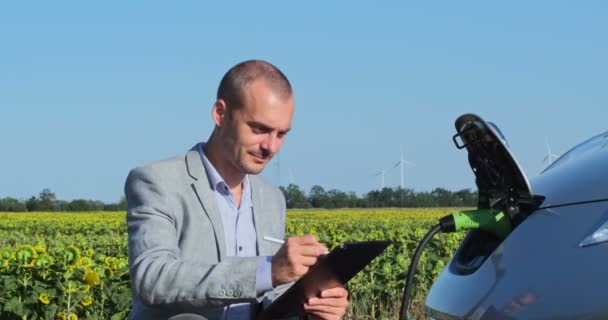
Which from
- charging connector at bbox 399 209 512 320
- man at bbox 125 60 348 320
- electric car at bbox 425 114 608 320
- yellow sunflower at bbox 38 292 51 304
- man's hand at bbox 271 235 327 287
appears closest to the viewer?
electric car at bbox 425 114 608 320

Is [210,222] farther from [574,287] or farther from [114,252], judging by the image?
[114,252]

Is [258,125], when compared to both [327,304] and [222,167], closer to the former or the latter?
[222,167]

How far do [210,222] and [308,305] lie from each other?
0.42 meters

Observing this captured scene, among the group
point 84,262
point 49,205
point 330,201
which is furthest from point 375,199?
point 84,262

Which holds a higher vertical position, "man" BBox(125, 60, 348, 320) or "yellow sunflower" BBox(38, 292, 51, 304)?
"man" BBox(125, 60, 348, 320)

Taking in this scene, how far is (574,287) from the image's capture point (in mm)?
1635

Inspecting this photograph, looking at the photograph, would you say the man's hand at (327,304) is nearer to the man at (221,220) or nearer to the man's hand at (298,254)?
the man at (221,220)

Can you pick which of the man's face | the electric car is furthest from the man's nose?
the electric car

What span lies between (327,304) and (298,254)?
1.30ft

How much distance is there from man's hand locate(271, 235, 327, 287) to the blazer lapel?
0.54 m

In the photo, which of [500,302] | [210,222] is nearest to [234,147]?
[210,222]

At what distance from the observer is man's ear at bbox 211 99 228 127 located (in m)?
3.04

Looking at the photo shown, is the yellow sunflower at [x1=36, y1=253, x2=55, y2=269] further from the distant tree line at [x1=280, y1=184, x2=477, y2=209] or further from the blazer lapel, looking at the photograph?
the distant tree line at [x1=280, y1=184, x2=477, y2=209]

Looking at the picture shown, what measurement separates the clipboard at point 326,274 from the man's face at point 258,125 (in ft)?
1.22
